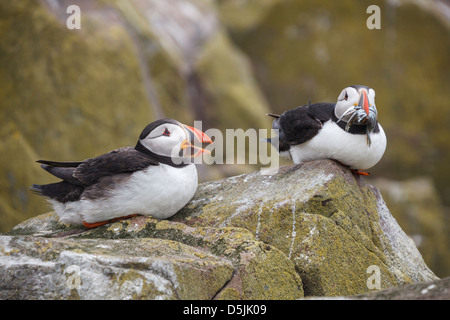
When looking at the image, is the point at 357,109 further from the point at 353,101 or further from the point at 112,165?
the point at 112,165

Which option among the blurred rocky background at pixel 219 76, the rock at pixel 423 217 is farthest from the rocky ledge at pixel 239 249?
the rock at pixel 423 217

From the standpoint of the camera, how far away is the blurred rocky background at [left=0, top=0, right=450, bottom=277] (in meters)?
9.80

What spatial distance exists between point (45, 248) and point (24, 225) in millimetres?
2026

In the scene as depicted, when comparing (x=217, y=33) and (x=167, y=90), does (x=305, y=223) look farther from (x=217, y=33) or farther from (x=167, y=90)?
(x=217, y=33)

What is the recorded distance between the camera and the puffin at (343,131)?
4703 millimetres

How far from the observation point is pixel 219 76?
1295 cm

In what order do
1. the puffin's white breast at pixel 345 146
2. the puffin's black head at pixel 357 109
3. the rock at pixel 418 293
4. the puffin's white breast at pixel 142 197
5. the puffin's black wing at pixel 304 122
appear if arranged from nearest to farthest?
the rock at pixel 418 293
the puffin's white breast at pixel 142 197
the puffin's black head at pixel 357 109
the puffin's white breast at pixel 345 146
the puffin's black wing at pixel 304 122

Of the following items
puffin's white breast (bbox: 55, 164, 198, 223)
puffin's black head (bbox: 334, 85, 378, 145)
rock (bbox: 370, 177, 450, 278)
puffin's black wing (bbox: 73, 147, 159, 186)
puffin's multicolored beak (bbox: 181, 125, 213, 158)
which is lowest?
rock (bbox: 370, 177, 450, 278)

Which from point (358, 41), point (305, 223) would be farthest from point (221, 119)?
point (305, 223)

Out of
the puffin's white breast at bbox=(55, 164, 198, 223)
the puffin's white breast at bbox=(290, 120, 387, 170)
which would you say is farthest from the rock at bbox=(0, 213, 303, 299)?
the puffin's white breast at bbox=(290, 120, 387, 170)

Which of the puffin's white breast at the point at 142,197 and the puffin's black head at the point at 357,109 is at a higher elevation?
the puffin's black head at the point at 357,109

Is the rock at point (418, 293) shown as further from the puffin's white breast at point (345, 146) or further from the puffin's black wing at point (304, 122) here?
the puffin's black wing at point (304, 122)

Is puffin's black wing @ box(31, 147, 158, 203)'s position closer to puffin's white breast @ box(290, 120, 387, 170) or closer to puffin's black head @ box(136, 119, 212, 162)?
puffin's black head @ box(136, 119, 212, 162)

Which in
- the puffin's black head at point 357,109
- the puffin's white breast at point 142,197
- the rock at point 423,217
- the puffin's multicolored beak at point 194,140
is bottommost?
the rock at point 423,217
